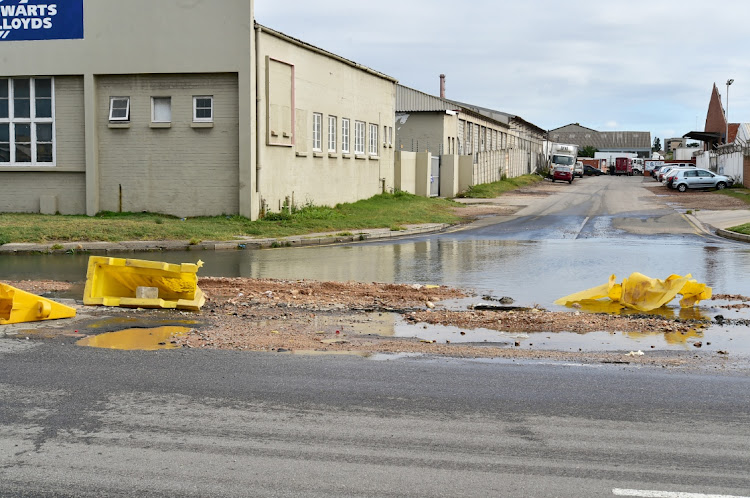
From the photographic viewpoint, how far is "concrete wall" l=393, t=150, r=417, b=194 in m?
43.4

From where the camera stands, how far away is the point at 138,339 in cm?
938

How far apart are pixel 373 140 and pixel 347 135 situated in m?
3.97

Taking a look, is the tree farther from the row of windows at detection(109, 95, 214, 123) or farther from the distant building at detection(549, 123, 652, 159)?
the row of windows at detection(109, 95, 214, 123)

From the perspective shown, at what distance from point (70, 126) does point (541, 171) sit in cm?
8102

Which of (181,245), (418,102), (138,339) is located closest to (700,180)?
(418,102)

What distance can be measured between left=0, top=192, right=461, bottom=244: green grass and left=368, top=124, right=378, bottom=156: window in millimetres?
5995

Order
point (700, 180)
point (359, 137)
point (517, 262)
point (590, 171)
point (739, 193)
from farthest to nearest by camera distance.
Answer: point (590, 171) < point (700, 180) < point (739, 193) < point (359, 137) < point (517, 262)

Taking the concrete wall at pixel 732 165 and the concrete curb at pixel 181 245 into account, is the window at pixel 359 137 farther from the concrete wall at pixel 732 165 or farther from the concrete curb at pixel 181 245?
the concrete wall at pixel 732 165

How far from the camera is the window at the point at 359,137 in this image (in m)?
36.4

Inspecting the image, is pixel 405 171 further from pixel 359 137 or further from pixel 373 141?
pixel 359 137

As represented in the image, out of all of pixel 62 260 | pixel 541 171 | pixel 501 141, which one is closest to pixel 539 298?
pixel 62 260

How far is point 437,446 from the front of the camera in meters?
5.60

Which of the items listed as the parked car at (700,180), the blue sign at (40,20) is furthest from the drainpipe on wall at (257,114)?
the parked car at (700,180)

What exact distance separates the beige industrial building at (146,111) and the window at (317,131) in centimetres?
318
